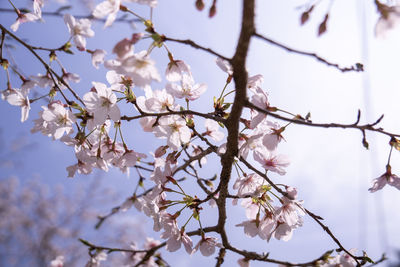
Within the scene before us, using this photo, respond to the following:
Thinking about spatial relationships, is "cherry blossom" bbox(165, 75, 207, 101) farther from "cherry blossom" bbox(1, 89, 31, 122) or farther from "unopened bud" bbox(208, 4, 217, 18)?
"cherry blossom" bbox(1, 89, 31, 122)

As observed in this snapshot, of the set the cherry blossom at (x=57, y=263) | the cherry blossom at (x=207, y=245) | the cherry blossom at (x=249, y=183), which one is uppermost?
the cherry blossom at (x=249, y=183)

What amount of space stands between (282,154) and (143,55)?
0.82 m

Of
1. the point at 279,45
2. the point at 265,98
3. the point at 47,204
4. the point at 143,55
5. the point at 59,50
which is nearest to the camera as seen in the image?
the point at 279,45

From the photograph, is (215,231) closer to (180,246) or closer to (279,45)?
(180,246)

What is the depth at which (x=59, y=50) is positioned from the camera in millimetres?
1650

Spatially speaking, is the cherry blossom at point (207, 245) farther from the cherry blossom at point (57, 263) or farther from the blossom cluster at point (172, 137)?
the cherry blossom at point (57, 263)

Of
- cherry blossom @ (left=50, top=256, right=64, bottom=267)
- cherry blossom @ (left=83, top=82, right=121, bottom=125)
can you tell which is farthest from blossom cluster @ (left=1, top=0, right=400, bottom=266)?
cherry blossom @ (left=50, top=256, right=64, bottom=267)

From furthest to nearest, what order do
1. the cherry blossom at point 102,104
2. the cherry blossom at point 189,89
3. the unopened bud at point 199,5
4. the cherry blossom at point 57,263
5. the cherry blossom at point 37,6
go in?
the cherry blossom at point 57,263, the cherry blossom at point 37,6, the cherry blossom at point 189,89, the cherry blossom at point 102,104, the unopened bud at point 199,5

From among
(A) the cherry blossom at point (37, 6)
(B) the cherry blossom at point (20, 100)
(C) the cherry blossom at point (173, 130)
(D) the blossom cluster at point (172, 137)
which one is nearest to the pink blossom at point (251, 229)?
(D) the blossom cluster at point (172, 137)

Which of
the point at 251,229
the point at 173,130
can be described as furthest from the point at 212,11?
the point at 251,229

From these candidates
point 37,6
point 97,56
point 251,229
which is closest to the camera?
point 97,56

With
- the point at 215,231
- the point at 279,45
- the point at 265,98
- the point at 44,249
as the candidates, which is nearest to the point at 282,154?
the point at 265,98

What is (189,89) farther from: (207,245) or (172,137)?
(207,245)

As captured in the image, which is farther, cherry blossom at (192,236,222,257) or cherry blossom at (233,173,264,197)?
cherry blossom at (192,236,222,257)
